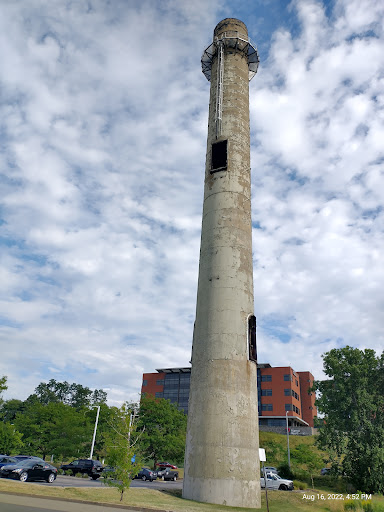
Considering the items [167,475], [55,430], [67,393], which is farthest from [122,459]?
[67,393]

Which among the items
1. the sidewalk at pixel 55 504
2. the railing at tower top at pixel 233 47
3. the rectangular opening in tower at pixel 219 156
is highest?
the railing at tower top at pixel 233 47

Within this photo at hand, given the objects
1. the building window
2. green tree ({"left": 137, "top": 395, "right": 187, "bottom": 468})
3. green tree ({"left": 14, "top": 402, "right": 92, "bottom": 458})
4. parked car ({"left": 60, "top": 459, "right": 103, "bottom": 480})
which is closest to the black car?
parked car ({"left": 60, "top": 459, "right": 103, "bottom": 480})

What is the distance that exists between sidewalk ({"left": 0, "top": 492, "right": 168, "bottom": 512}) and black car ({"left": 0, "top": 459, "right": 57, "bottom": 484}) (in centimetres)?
730

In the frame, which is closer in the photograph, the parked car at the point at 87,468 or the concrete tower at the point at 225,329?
the concrete tower at the point at 225,329

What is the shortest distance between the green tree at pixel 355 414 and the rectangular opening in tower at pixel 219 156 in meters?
25.1

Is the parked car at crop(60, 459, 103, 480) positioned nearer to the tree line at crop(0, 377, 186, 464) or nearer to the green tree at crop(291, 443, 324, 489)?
the tree line at crop(0, 377, 186, 464)

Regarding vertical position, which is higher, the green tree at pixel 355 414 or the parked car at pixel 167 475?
the green tree at pixel 355 414

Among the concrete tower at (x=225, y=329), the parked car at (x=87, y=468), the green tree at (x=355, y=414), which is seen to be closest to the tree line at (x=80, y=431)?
the parked car at (x=87, y=468)

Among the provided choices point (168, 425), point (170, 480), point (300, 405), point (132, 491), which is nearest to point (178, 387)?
point (300, 405)

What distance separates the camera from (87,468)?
117ft

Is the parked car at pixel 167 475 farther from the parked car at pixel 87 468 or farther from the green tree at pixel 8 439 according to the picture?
the green tree at pixel 8 439

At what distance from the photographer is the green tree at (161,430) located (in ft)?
176

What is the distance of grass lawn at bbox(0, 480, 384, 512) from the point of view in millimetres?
17000

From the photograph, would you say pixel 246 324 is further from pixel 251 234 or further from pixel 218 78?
pixel 218 78
